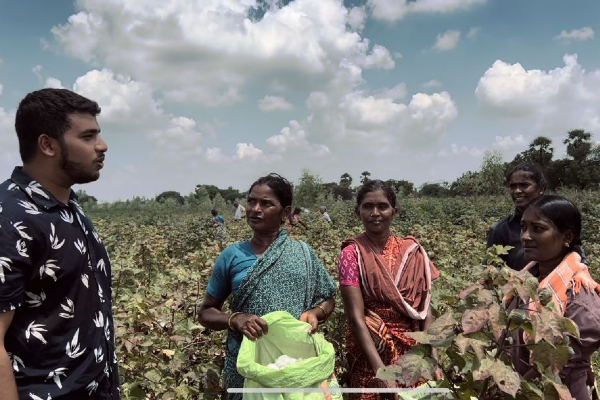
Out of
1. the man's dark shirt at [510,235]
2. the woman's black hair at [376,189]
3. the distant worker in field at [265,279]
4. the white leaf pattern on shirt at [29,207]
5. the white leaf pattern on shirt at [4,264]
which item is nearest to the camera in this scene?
the white leaf pattern on shirt at [4,264]

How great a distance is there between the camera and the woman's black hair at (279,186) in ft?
6.29

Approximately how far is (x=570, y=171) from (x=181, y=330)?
4297 cm

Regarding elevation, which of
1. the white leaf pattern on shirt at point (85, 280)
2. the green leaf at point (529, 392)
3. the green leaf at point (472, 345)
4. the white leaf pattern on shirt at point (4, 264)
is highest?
the white leaf pattern on shirt at point (4, 264)

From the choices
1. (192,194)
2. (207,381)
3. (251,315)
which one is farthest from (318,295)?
(192,194)

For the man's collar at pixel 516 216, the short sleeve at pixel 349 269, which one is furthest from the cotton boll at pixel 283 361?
the man's collar at pixel 516 216

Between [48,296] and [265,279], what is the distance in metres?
0.74

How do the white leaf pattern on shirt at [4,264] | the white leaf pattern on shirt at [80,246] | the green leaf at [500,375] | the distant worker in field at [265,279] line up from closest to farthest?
the green leaf at [500,375] < the white leaf pattern on shirt at [4,264] < the white leaf pattern on shirt at [80,246] < the distant worker in field at [265,279]

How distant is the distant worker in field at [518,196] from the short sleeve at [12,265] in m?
2.36

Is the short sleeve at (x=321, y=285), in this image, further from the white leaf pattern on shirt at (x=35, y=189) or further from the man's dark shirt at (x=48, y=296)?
the white leaf pattern on shirt at (x=35, y=189)

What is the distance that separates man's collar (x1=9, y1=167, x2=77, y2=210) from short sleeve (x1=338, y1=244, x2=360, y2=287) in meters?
1.08

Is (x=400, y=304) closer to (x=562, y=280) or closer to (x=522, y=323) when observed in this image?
(x=562, y=280)

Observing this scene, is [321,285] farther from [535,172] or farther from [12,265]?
[535,172]

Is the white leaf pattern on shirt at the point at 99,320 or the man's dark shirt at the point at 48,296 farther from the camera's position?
the white leaf pattern on shirt at the point at 99,320

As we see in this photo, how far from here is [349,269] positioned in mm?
1981
